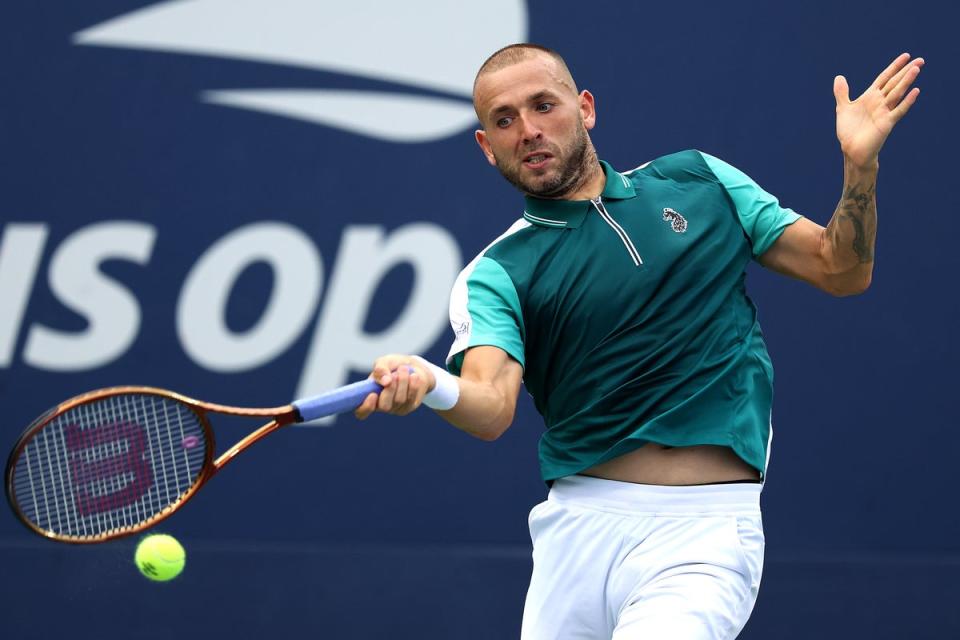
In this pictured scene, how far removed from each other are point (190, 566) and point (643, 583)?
2.53 meters

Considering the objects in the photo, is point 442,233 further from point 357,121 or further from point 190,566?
point 190,566

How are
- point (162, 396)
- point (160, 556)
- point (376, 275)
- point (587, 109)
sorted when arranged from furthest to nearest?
1. point (376, 275)
2. point (160, 556)
3. point (587, 109)
4. point (162, 396)

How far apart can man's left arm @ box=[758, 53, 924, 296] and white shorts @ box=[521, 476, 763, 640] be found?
20.2 inches

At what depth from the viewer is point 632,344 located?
316 cm

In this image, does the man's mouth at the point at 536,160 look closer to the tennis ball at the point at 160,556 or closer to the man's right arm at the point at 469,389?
the man's right arm at the point at 469,389

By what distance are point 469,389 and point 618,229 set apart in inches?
21.4

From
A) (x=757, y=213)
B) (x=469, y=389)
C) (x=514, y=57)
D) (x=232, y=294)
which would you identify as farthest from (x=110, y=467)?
(x=232, y=294)

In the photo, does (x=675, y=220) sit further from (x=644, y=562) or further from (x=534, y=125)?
(x=644, y=562)

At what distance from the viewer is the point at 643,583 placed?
3.10 metres

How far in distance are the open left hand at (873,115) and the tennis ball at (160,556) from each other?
187 cm

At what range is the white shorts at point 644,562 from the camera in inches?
119

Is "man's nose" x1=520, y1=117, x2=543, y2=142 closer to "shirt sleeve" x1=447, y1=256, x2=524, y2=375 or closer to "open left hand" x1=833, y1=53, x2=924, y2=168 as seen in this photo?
"shirt sleeve" x1=447, y1=256, x2=524, y2=375

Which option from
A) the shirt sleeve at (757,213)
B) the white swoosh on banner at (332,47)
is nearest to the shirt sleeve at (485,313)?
the shirt sleeve at (757,213)

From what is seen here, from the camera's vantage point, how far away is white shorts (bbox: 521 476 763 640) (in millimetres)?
3016
